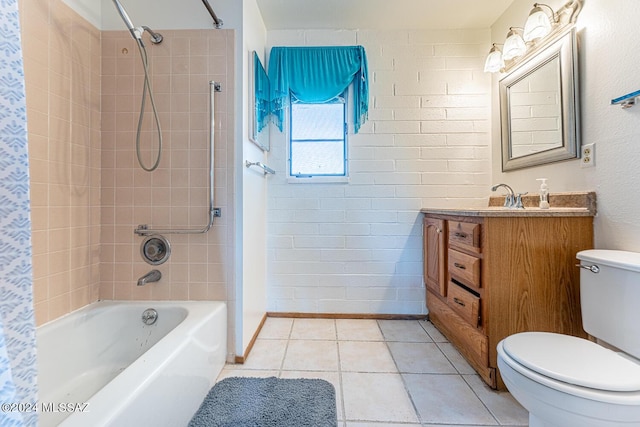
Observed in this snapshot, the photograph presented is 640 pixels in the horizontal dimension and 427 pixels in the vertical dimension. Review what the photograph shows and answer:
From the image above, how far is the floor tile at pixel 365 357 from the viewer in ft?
5.45

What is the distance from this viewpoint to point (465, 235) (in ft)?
5.40

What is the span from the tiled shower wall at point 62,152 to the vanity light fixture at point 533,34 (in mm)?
2648

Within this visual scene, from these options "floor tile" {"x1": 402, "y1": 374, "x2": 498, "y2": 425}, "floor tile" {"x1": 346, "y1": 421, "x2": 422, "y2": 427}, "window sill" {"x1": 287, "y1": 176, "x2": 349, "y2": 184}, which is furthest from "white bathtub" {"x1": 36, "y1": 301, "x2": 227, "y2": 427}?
"window sill" {"x1": 287, "y1": 176, "x2": 349, "y2": 184}

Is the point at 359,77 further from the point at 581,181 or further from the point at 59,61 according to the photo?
the point at 59,61

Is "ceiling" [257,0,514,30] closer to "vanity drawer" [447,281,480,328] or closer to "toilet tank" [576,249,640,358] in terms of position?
"toilet tank" [576,249,640,358]

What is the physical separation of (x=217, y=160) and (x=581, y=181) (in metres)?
2.09

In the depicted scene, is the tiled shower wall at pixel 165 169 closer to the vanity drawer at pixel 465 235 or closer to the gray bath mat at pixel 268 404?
the gray bath mat at pixel 268 404

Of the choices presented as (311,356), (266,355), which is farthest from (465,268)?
(266,355)

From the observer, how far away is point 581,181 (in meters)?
1.55

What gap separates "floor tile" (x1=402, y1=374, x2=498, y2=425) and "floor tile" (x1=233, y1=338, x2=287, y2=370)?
763 mm

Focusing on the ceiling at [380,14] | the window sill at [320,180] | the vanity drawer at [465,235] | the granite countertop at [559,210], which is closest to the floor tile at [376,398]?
the vanity drawer at [465,235]

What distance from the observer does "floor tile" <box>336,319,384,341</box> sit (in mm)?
2047

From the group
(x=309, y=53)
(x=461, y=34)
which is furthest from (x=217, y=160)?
(x=461, y=34)

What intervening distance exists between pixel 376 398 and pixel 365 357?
0.38 meters
